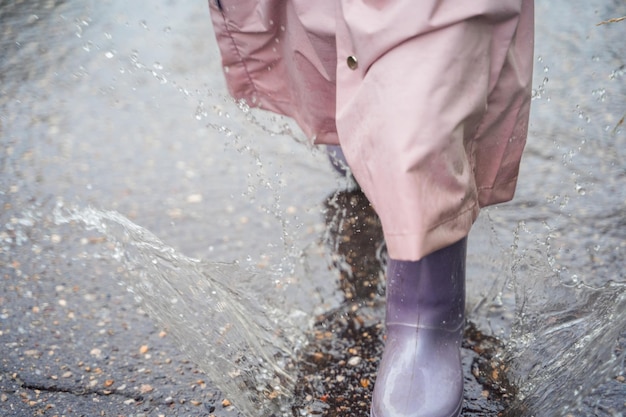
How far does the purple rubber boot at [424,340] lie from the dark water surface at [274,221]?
17 centimetres

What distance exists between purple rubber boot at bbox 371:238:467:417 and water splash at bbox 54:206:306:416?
0.32m

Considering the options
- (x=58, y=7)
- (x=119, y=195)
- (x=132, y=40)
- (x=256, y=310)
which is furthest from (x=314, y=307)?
(x=58, y=7)

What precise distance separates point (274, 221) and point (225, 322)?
629 millimetres

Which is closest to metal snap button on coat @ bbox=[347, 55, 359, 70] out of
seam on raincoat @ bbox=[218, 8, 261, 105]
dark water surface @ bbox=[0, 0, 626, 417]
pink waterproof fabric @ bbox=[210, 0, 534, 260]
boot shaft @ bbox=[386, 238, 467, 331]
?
pink waterproof fabric @ bbox=[210, 0, 534, 260]

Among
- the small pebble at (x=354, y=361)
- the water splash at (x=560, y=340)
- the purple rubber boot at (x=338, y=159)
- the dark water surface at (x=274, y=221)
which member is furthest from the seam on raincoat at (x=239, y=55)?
the water splash at (x=560, y=340)

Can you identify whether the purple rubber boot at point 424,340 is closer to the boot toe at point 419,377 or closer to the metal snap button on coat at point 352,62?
the boot toe at point 419,377

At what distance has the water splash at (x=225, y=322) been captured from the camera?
76.0 inches

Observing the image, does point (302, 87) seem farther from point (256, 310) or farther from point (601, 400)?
point (601, 400)

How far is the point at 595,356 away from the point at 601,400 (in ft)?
0.36

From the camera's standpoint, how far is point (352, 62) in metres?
1.39

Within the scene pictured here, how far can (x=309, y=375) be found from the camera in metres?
1.97

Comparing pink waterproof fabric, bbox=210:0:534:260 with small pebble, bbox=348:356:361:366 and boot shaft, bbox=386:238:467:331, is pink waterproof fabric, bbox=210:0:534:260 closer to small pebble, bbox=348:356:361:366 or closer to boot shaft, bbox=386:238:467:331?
boot shaft, bbox=386:238:467:331

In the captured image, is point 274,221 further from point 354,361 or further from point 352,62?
point 352,62

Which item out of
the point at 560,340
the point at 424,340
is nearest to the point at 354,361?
the point at 424,340
